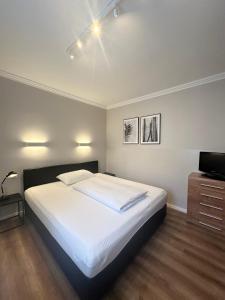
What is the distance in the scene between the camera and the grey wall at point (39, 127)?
7.91 ft

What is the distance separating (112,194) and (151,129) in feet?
6.30

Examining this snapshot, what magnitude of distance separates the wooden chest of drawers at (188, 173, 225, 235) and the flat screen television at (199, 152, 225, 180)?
0.51 feet

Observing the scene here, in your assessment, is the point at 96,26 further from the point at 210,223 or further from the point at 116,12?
the point at 210,223

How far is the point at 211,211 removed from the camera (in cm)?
220

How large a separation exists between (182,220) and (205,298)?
132 centimetres

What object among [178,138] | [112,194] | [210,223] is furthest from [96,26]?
[210,223]

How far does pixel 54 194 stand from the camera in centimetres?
224

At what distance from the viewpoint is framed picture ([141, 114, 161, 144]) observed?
10.3ft

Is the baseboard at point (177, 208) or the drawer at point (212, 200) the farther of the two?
the baseboard at point (177, 208)

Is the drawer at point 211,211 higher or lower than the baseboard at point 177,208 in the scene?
higher

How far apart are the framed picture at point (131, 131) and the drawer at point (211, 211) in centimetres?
194

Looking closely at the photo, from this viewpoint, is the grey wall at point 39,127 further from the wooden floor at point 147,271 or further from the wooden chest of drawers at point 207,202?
the wooden chest of drawers at point 207,202

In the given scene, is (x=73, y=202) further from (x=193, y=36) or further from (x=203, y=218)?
(x=193, y=36)

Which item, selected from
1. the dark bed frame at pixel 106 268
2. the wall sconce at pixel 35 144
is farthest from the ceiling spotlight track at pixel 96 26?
the dark bed frame at pixel 106 268
